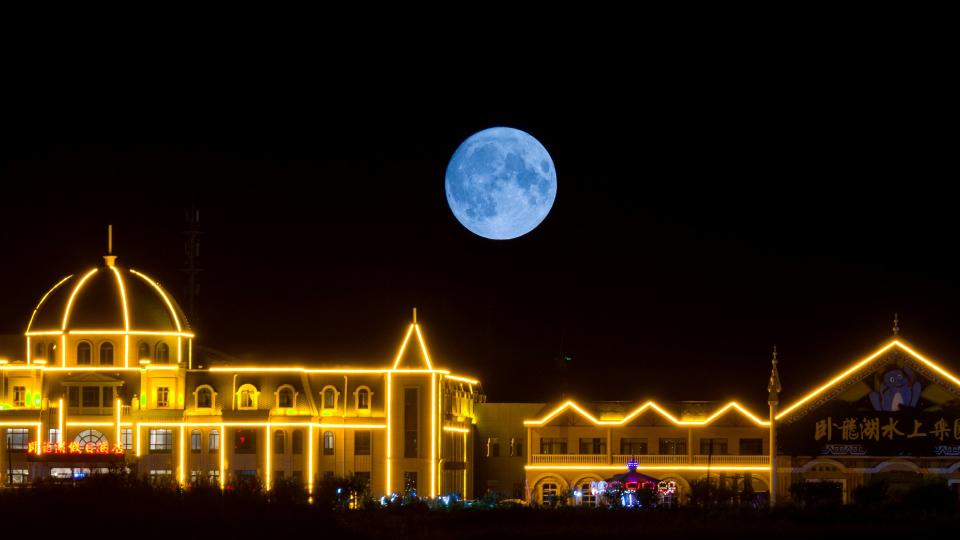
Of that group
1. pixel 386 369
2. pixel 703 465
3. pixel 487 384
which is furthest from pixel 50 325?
pixel 703 465

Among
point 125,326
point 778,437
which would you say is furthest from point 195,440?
point 778,437

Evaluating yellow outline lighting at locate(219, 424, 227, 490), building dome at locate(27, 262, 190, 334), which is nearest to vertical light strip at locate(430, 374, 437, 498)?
yellow outline lighting at locate(219, 424, 227, 490)

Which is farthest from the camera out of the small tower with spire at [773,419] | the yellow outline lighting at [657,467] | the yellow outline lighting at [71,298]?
the yellow outline lighting at [71,298]

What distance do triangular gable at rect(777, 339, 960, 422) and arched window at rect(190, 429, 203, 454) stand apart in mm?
26466

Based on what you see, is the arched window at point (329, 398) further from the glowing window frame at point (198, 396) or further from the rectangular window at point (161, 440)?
the rectangular window at point (161, 440)

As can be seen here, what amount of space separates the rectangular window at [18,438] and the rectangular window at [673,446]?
28.9 meters

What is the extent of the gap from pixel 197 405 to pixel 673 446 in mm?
21979

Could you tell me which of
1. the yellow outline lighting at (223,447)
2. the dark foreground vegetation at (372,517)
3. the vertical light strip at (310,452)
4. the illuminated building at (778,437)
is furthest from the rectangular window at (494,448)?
the dark foreground vegetation at (372,517)

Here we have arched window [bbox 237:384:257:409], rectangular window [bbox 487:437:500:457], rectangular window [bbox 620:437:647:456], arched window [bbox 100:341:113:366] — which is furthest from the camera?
rectangular window [bbox 487:437:500:457]

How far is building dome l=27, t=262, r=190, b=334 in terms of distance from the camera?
95.4 metres

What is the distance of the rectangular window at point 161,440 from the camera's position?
94000 mm

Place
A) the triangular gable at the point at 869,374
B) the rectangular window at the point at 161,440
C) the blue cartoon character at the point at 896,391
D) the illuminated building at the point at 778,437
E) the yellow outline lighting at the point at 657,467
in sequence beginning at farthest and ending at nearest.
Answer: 1. the rectangular window at the point at 161,440
2. the yellow outline lighting at the point at 657,467
3. the blue cartoon character at the point at 896,391
4. the illuminated building at the point at 778,437
5. the triangular gable at the point at 869,374

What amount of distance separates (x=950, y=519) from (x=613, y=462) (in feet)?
91.1

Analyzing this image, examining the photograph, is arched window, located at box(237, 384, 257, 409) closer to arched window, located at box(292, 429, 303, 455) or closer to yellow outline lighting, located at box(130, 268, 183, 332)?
arched window, located at box(292, 429, 303, 455)
